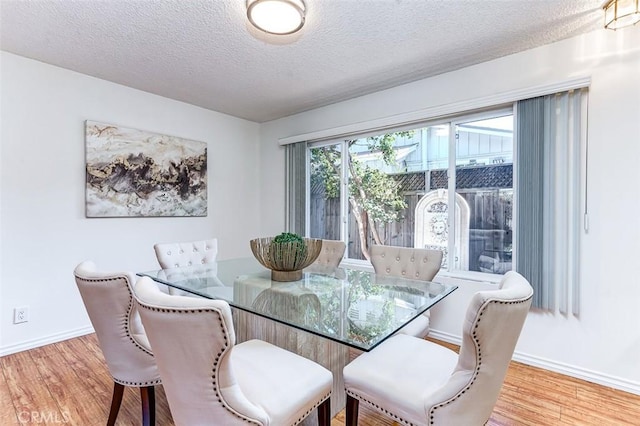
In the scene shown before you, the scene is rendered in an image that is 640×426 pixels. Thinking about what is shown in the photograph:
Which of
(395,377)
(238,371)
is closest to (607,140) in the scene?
(395,377)

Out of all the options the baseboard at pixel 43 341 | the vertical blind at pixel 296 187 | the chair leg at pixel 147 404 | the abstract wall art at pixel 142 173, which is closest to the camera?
the chair leg at pixel 147 404

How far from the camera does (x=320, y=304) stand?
1.64 metres

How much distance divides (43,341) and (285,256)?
246 cm

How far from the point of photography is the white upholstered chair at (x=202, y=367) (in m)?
0.91

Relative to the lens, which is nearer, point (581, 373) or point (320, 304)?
point (320, 304)

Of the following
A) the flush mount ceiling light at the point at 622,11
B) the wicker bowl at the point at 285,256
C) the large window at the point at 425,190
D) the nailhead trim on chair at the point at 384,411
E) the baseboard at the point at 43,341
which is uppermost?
the flush mount ceiling light at the point at 622,11

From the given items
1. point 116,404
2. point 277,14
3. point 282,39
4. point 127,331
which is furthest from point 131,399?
point 282,39

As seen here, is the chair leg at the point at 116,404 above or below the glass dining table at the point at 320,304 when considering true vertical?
below

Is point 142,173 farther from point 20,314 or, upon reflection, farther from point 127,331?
point 127,331

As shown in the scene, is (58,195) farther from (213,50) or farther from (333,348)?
(333,348)
